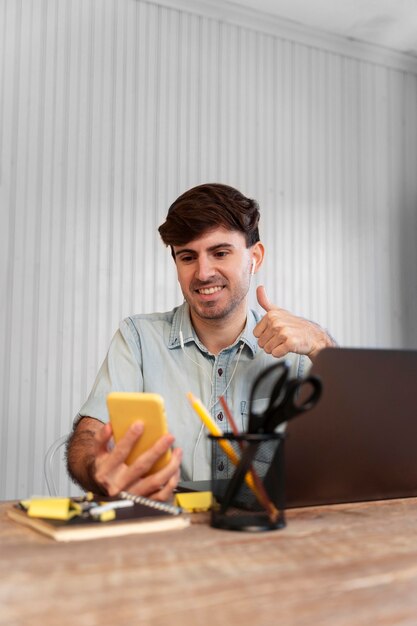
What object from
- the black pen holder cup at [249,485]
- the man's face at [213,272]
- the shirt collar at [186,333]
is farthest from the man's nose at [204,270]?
the black pen holder cup at [249,485]

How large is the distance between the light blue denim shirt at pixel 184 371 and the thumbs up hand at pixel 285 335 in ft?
0.82

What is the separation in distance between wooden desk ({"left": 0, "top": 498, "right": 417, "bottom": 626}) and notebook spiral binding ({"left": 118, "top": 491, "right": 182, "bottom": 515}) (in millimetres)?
39

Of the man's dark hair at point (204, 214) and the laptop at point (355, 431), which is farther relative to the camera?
the man's dark hair at point (204, 214)

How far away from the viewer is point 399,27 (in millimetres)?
3654

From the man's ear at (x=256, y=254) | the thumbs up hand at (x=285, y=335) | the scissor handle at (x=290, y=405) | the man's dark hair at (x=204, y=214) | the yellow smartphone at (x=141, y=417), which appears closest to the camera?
the scissor handle at (x=290, y=405)

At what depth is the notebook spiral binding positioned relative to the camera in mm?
917

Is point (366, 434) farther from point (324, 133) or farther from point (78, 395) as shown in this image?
point (324, 133)

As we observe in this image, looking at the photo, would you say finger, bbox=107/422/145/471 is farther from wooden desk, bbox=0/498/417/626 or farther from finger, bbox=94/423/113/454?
wooden desk, bbox=0/498/417/626

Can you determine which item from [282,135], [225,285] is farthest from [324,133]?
[225,285]

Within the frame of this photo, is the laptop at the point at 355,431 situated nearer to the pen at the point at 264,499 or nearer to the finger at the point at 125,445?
the pen at the point at 264,499

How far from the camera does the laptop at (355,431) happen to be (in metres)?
0.97

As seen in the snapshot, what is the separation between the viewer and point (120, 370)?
1.74 metres

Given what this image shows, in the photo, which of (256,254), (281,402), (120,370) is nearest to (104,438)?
(281,402)

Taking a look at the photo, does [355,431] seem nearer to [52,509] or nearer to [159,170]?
[52,509]
